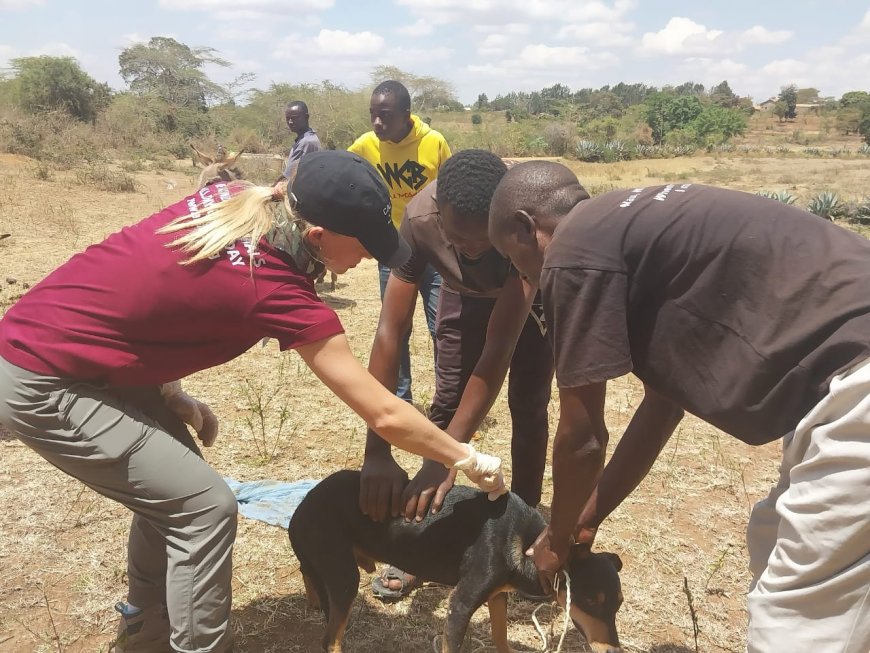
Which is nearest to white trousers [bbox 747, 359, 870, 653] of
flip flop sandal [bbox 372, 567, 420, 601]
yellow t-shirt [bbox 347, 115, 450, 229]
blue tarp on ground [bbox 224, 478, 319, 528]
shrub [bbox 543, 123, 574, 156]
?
flip flop sandal [bbox 372, 567, 420, 601]

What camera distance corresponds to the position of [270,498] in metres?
3.71

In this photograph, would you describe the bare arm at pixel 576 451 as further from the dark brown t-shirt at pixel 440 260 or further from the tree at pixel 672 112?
the tree at pixel 672 112

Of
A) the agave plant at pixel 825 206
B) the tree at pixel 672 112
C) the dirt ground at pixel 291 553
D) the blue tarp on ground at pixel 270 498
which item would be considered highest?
the tree at pixel 672 112

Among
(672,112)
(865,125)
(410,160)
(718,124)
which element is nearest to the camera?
(410,160)

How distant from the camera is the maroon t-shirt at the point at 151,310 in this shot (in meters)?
1.86

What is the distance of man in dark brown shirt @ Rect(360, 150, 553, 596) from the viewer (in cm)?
241

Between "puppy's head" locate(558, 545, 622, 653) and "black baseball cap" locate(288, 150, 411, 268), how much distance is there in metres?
1.32

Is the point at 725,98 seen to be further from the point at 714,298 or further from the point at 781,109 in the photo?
the point at 714,298

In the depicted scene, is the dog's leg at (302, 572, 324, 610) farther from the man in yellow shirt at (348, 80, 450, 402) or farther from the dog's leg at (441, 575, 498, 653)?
the man in yellow shirt at (348, 80, 450, 402)

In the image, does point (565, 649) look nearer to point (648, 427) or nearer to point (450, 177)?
point (648, 427)

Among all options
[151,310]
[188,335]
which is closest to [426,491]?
Answer: [188,335]

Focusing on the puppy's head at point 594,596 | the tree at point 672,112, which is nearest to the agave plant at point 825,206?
the puppy's head at point 594,596

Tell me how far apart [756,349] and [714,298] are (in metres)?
0.15

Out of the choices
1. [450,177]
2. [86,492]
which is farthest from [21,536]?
[450,177]
